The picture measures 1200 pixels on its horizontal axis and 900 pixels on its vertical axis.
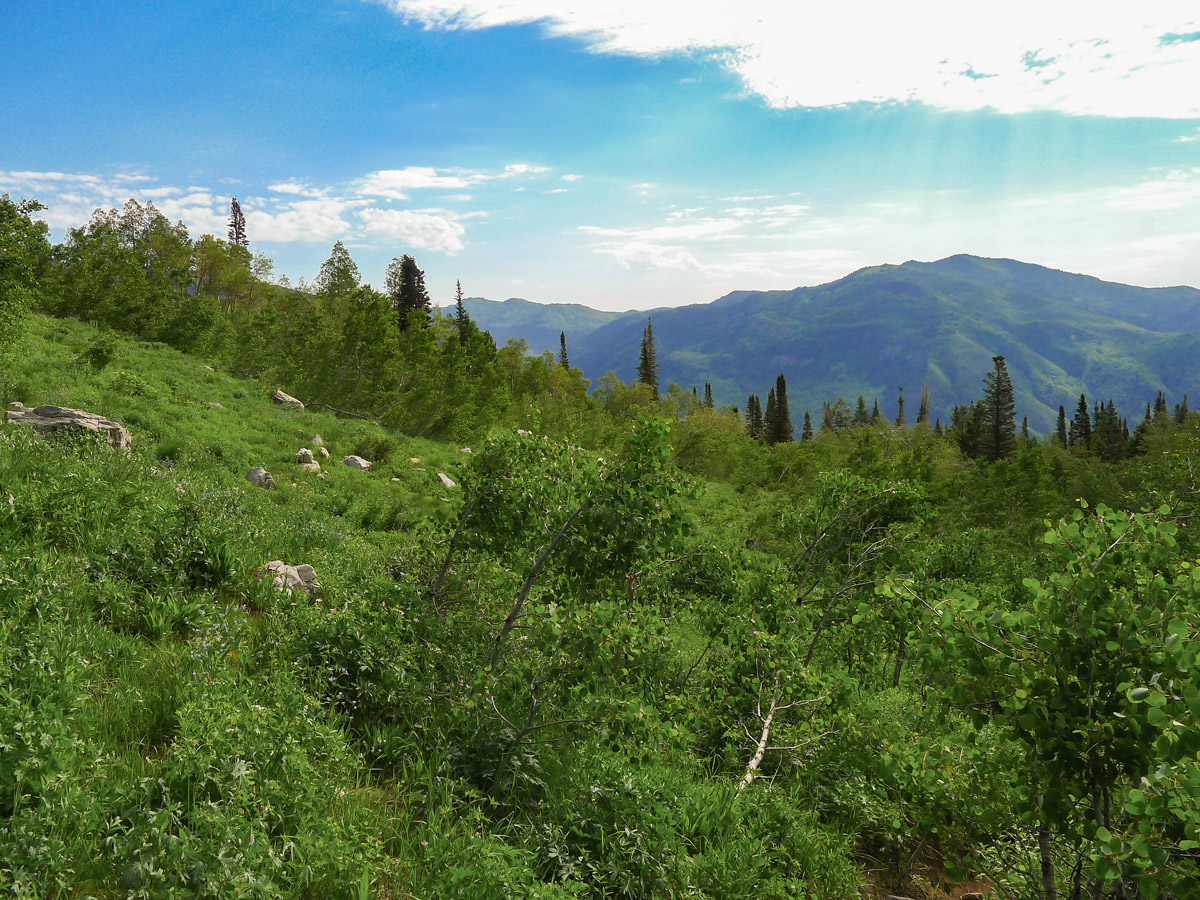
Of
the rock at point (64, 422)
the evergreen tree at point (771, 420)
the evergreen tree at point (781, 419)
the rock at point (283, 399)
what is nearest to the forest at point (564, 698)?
the rock at point (64, 422)

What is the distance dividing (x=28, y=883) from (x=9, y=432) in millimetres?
10040

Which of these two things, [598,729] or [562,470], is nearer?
[598,729]

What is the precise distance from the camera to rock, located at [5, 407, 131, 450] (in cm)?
1147

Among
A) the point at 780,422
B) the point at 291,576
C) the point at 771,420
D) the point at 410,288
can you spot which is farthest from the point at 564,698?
the point at 771,420

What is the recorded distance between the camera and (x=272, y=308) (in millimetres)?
47250

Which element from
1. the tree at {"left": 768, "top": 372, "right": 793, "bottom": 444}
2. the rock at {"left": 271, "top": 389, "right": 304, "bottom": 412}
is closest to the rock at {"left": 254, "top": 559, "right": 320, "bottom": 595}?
the rock at {"left": 271, "top": 389, "right": 304, "bottom": 412}

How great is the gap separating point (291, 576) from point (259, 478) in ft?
26.1

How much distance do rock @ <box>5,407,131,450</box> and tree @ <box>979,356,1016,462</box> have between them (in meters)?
89.8

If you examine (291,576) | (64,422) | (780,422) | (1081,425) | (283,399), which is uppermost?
(283,399)

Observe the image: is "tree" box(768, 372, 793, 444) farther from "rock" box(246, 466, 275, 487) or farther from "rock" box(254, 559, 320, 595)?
"rock" box(254, 559, 320, 595)

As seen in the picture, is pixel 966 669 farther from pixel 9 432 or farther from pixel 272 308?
pixel 272 308

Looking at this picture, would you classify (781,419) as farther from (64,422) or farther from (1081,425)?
(64,422)

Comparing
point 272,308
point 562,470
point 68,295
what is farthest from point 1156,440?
point 68,295

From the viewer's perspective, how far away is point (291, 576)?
873 centimetres
